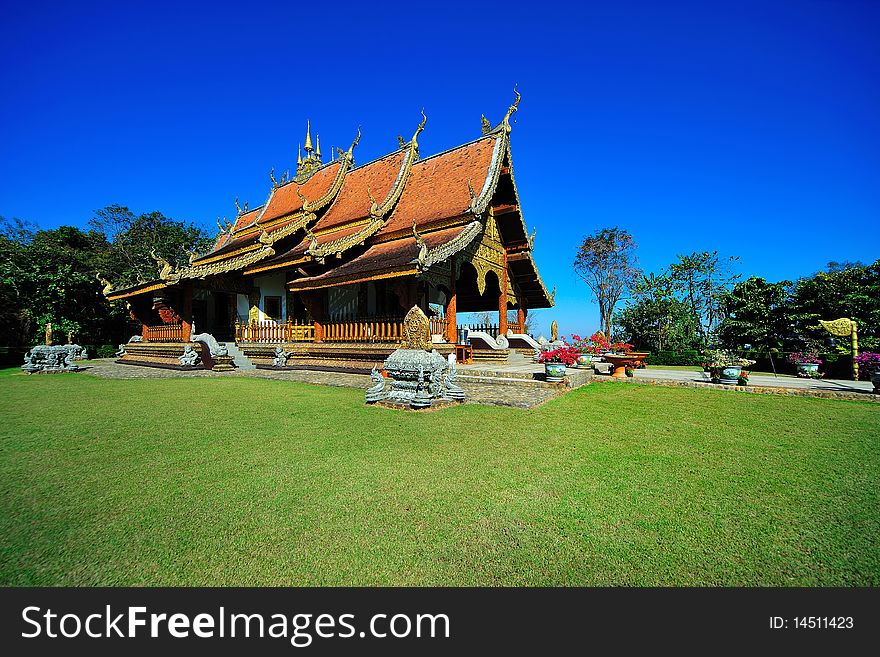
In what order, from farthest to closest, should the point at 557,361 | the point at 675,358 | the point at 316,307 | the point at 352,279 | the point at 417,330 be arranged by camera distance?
1. the point at 675,358
2. the point at 316,307
3. the point at 352,279
4. the point at 557,361
5. the point at 417,330

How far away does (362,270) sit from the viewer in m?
10.7

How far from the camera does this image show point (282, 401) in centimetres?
686

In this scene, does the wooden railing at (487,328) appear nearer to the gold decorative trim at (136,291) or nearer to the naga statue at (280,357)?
the naga statue at (280,357)

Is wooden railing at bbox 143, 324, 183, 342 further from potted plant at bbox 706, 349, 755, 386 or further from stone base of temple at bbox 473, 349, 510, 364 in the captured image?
potted plant at bbox 706, 349, 755, 386

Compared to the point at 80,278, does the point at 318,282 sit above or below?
below

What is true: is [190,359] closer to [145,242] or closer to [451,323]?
[451,323]

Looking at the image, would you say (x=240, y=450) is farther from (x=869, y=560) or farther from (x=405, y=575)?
(x=869, y=560)

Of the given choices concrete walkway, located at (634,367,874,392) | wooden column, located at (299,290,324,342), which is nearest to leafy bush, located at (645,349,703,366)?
concrete walkway, located at (634,367,874,392)

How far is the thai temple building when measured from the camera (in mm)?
11461

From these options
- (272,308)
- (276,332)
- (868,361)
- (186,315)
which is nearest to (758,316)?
(868,361)

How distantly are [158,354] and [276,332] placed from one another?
656 cm

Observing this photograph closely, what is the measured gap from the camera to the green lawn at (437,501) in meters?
1.87

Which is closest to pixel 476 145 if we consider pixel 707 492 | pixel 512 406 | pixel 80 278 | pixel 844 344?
pixel 512 406

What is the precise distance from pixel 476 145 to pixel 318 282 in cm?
832
